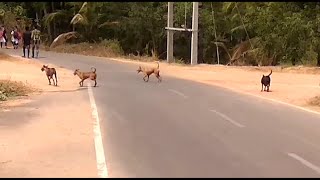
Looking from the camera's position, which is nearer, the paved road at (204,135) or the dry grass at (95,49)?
the paved road at (204,135)

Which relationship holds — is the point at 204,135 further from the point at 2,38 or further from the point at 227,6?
the point at 2,38

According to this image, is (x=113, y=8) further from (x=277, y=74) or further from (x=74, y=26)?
(x=277, y=74)

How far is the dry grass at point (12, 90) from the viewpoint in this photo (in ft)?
56.7

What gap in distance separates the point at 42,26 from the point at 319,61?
24031 millimetres

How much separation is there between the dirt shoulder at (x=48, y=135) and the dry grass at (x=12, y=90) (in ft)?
1.18

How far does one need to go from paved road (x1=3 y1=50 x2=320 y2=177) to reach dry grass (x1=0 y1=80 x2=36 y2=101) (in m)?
2.25

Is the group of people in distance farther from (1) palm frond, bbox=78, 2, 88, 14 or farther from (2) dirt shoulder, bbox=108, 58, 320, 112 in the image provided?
(2) dirt shoulder, bbox=108, 58, 320, 112

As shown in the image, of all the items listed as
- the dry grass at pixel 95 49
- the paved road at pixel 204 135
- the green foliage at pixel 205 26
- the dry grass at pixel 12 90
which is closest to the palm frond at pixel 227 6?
the green foliage at pixel 205 26

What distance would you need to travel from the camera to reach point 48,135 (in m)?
10.8

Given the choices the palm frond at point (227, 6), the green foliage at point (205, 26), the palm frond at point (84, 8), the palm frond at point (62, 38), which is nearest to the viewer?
the green foliage at point (205, 26)

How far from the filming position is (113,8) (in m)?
42.7

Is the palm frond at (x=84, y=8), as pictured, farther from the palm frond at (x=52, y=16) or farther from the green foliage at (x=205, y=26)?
the palm frond at (x=52, y=16)

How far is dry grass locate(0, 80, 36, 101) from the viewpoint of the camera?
17297 mm

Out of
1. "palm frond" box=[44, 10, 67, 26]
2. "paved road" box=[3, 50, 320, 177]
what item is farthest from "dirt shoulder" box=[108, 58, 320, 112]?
"palm frond" box=[44, 10, 67, 26]
